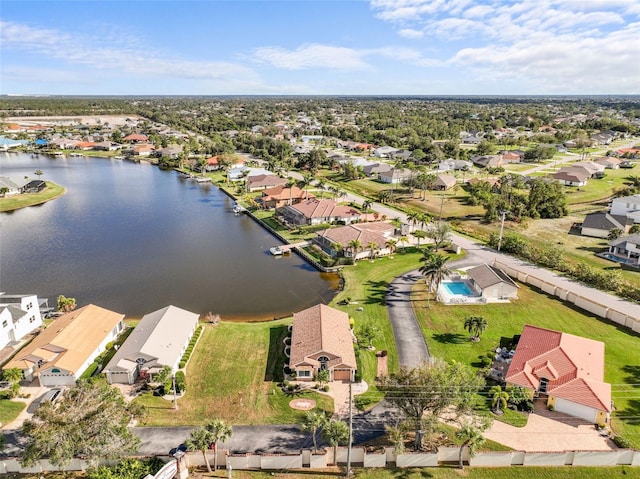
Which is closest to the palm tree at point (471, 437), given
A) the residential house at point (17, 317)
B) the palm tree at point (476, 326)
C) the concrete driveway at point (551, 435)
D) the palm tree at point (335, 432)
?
the concrete driveway at point (551, 435)

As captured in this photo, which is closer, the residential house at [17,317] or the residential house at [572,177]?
the residential house at [17,317]

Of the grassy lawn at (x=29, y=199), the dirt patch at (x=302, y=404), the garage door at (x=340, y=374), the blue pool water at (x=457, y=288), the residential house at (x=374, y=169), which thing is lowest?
the dirt patch at (x=302, y=404)

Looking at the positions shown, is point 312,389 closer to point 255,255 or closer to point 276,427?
point 276,427

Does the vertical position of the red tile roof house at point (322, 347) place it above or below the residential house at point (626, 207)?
below

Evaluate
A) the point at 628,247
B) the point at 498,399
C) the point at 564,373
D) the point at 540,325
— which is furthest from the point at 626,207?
the point at 498,399

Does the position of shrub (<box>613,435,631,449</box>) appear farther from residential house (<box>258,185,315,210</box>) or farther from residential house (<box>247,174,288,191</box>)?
residential house (<box>247,174,288,191</box>)

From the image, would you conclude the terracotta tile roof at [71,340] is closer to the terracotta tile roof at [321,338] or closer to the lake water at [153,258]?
the lake water at [153,258]

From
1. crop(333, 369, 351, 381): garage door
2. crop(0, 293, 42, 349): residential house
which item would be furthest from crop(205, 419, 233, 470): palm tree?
crop(0, 293, 42, 349): residential house
